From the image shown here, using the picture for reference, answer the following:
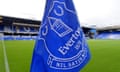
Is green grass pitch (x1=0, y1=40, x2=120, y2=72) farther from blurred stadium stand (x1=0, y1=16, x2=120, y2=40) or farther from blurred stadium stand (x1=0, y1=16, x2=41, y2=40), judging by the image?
blurred stadium stand (x1=0, y1=16, x2=41, y2=40)

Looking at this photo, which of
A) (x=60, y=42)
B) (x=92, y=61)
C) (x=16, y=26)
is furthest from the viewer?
(x=16, y=26)

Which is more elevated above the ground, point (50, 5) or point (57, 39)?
point (50, 5)

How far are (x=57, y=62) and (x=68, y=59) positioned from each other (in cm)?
10

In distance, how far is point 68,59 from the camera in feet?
5.79

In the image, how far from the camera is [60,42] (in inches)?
69.4

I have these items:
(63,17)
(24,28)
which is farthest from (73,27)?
(24,28)

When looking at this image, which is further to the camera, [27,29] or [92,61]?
[27,29]

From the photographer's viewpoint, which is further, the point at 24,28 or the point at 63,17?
the point at 24,28

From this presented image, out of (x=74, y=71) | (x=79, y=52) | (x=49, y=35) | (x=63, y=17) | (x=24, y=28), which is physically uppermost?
(x=63, y=17)

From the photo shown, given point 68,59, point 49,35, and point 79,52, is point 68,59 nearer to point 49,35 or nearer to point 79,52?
point 79,52

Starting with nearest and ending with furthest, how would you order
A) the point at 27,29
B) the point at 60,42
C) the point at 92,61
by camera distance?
1. the point at 60,42
2. the point at 92,61
3. the point at 27,29

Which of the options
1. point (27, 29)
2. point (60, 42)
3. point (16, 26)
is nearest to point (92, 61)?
point (60, 42)

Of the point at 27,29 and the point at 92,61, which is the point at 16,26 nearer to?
the point at 27,29

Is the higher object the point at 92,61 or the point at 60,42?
the point at 60,42
